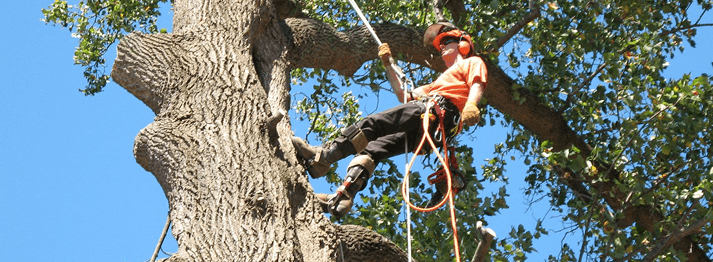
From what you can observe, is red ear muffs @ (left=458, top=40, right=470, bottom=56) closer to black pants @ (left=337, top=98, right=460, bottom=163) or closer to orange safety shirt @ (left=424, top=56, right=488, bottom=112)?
orange safety shirt @ (left=424, top=56, right=488, bottom=112)

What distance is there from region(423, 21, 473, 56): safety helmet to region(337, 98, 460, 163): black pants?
0.51 metres

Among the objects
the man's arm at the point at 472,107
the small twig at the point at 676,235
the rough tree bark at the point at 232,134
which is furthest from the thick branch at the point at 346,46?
the small twig at the point at 676,235

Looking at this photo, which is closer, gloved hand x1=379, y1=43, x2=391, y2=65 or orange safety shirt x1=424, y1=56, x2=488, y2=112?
orange safety shirt x1=424, y1=56, x2=488, y2=112

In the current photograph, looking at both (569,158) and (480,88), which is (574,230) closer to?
(569,158)

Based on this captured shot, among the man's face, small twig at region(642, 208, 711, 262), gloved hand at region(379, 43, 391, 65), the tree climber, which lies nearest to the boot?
the tree climber

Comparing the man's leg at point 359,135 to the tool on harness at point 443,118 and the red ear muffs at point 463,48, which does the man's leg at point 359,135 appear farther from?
the red ear muffs at point 463,48

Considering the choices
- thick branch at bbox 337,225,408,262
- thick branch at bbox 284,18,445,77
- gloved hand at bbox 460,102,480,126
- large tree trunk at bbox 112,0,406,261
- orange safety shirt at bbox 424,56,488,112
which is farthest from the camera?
thick branch at bbox 284,18,445,77

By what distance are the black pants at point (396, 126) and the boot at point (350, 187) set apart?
5.4 inches

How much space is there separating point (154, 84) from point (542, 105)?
3.49 m

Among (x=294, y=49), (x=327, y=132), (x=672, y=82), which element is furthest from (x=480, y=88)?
(x=327, y=132)

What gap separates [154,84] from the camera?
4969 millimetres

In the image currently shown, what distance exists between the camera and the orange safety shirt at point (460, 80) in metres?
5.30

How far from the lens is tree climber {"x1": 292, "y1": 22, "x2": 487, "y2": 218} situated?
4980 mm

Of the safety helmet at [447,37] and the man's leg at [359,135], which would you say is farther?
the safety helmet at [447,37]
